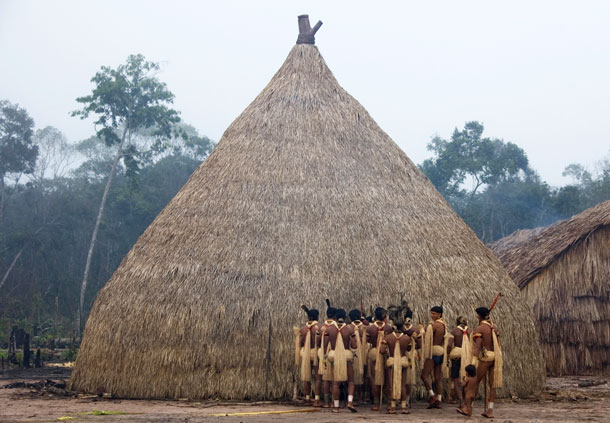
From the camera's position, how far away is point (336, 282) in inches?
430

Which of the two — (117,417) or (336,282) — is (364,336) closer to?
(336,282)

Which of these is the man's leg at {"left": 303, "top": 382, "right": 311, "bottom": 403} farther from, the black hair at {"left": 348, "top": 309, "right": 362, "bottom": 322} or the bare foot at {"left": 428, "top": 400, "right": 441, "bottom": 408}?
the bare foot at {"left": 428, "top": 400, "right": 441, "bottom": 408}

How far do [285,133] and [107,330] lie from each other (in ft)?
15.4

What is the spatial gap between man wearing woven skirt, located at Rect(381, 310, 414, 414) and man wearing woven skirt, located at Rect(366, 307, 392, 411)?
0.29ft

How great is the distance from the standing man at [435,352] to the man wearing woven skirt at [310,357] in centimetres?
151

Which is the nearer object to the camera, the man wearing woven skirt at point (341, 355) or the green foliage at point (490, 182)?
the man wearing woven skirt at point (341, 355)

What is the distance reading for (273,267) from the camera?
36.1ft

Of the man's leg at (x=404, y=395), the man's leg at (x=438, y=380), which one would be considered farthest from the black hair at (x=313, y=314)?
the man's leg at (x=438, y=380)

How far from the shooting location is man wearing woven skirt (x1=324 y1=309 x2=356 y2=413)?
9492 millimetres

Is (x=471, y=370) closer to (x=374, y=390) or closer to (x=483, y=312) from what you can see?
(x=483, y=312)

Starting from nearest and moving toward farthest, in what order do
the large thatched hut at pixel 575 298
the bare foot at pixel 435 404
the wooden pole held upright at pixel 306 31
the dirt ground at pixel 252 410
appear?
the dirt ground at pixel 252 410
the bare foot at pixel 435 404
the large thatched hut at pixel 575 298
the wooden pole held upright at pixel 306 31

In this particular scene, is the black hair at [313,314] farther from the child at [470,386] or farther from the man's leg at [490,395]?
the man's leg at [490,395]

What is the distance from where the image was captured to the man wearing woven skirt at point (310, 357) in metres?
9.77

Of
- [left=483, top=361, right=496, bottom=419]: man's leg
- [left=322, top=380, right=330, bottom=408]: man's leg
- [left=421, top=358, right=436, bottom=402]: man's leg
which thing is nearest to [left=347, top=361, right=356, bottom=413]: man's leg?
[left=322, top=380, right=330, bottom=408]: man's leg
